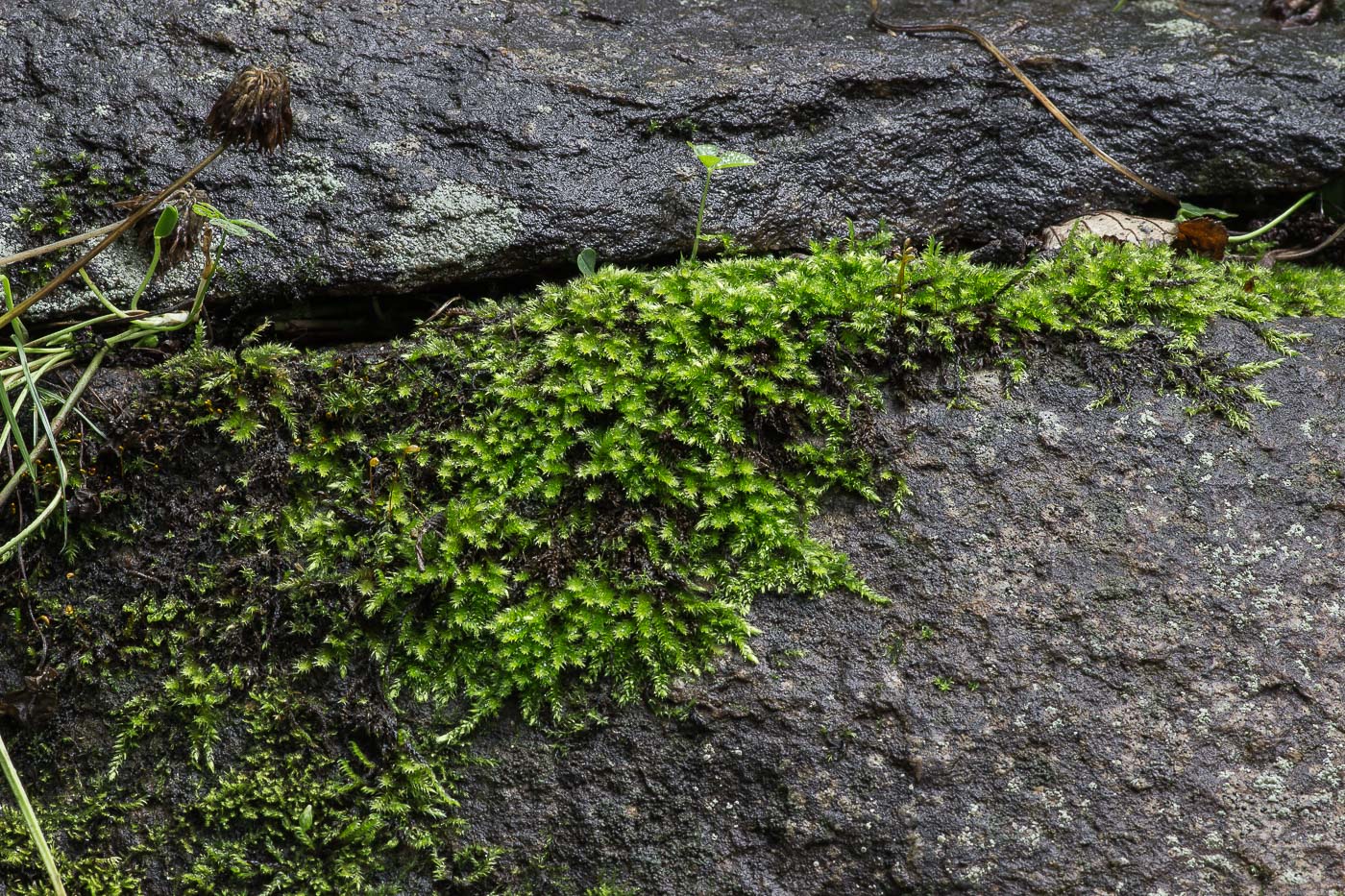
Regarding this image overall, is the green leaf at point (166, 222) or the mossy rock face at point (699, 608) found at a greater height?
the green leaf at point (166, 222)

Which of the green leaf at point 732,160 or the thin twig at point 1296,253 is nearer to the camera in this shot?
the green leaf at point 732,160

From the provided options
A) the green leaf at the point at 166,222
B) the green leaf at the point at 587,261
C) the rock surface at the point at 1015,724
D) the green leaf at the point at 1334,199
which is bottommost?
the rock surface at the point at 1015,724

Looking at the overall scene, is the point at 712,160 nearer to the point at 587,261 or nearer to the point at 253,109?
the point at 587,261

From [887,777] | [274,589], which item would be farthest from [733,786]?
[274,589]

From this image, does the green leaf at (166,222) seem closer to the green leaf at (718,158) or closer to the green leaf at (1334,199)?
the green leaf at (718,158)

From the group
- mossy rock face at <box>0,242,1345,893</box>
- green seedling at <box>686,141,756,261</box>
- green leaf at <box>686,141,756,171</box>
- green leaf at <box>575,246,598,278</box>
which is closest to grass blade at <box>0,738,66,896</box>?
mossy rock face at <box>0,242,1345,893</box>

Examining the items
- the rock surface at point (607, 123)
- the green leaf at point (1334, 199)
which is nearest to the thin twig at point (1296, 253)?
→ the green leaf at point (1334, 199)

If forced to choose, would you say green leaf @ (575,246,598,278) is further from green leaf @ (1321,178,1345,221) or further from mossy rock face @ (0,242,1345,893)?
green leaf @ (1321,178,1345,221)

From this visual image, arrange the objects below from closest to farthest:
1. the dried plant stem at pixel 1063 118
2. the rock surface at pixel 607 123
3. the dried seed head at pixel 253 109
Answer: the dried seed head at pixel 253 109 → the rock surface at pixel 607 123 → the dried plant stem at pixel 1063 118
